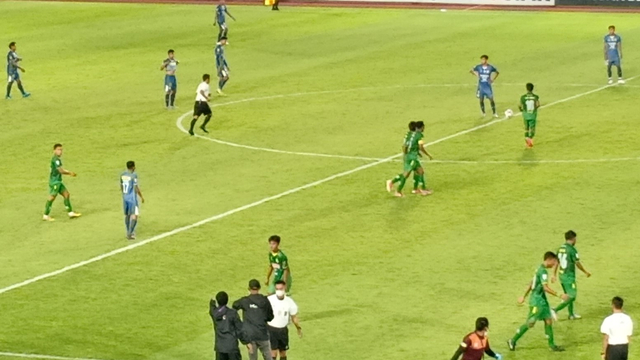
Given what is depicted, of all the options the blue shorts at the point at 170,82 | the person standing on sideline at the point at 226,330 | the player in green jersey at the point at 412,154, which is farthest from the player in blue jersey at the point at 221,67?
the person standing on sideline at the point at 226,330

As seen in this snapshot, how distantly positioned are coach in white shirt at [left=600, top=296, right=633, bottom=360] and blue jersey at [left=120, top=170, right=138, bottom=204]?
14.8 meters

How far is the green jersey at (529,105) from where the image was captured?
157 ft

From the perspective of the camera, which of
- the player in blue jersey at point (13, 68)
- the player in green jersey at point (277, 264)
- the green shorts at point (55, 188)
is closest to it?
the player in green jersey at point (277, 264)

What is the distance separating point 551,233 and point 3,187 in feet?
54.4

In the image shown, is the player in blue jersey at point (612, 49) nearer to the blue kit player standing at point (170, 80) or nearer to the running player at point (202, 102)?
the blue kit player standing at point (170, 80)

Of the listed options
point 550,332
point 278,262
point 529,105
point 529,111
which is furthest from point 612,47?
point 550,332

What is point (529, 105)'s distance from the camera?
4784 cm

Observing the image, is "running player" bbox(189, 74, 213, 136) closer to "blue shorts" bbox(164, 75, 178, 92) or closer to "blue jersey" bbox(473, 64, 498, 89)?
"blue shorts" bbox(164, 75, 178, 92)

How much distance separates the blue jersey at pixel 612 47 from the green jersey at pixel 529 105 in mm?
12344

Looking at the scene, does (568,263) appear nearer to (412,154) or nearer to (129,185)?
(412,154)

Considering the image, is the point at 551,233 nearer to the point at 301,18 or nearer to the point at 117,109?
the point at 117,109

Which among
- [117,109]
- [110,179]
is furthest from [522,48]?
[110,179]

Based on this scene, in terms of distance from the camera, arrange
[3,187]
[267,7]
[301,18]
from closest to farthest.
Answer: [3,187]
[301,18]
[267,7]

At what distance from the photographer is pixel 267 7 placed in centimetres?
8856
